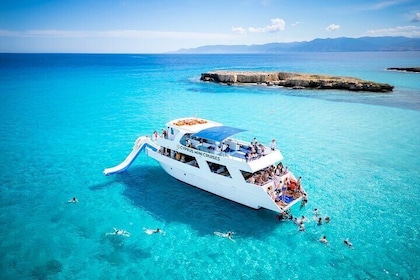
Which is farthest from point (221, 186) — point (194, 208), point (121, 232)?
point (121, 232)

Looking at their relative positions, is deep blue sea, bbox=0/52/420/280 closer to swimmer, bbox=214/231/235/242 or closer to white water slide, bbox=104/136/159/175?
swimmer, bbox=214/231/235/242

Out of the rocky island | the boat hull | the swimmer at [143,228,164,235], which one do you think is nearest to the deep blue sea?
the swimmer at [143,228,164,235]

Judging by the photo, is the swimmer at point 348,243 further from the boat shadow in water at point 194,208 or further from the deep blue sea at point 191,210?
the boat shadow in water at point 194,208

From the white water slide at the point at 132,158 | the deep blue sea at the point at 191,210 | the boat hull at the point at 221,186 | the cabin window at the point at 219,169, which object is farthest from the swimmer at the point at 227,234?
the white water slide at the point at 132,158

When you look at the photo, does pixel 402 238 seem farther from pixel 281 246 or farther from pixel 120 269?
pixel 120 269

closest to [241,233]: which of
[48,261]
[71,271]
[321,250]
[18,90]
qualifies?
[321,250]

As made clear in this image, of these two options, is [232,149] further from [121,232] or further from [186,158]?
[121,232]
